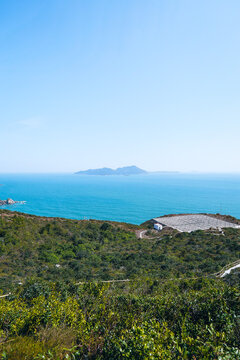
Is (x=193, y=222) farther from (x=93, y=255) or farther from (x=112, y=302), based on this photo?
(x=112, y=302)

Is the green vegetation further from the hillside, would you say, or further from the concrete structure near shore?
the concrete structure near shore

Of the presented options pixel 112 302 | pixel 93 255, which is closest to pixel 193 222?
pixel 93 255

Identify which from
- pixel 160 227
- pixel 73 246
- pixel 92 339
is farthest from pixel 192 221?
pixel 92 339

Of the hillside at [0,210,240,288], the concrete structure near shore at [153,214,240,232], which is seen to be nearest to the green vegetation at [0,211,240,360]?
the hillside at [0,210,240,288]

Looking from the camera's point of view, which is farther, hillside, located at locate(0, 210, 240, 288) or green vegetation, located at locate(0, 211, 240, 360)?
hillside, located at locate(0, 210, 240, 288)

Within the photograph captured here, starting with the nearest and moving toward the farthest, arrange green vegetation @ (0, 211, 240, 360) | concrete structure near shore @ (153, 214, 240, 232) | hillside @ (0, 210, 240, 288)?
green vegetation @ (0, 211, 240, 360)
hillside @ (0, 210, 240, 288)
concrete structure near shore @ (153, 214, 240, 232)

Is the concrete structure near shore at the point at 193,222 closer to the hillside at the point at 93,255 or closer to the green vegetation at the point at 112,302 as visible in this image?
the hillside at the point at 93,255

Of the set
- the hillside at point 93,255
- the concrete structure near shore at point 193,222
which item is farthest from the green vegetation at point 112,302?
the concrete structure near shore at point 193,222
